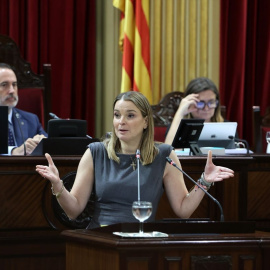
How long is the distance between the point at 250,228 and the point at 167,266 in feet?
1.61

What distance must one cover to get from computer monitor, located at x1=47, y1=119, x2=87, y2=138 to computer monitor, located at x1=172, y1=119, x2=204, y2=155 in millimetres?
595

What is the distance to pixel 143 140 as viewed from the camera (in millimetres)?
3475

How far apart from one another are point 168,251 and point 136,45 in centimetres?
412

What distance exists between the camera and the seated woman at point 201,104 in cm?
534

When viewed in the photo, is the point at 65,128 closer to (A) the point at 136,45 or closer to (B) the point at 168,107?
(B) the point at 168,107

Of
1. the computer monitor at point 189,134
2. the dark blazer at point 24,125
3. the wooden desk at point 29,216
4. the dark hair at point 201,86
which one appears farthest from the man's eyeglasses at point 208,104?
the wooden desk at point 29,216

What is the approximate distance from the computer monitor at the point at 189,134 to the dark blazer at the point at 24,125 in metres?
1.31

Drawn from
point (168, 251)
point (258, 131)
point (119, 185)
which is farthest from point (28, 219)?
point (258, 131)

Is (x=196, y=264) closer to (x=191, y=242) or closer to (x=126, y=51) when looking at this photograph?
(x=191, y=242)

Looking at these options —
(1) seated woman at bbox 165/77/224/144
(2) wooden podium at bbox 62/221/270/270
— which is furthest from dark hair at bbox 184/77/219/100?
(2) wooden podium at bbox 62/221/270/270

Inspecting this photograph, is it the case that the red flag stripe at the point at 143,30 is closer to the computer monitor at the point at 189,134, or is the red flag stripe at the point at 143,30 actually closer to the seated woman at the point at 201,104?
the seated woman at the point at 201,104

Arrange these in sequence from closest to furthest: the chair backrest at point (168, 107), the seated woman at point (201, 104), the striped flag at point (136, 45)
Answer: the seated woman at point (201, 104)
the chair backrest at point (168, 107)
the striped flag at point (136, 45)

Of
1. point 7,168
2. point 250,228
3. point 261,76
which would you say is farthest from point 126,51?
point 250,228

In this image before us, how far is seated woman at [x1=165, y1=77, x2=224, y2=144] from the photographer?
17.5 ft
